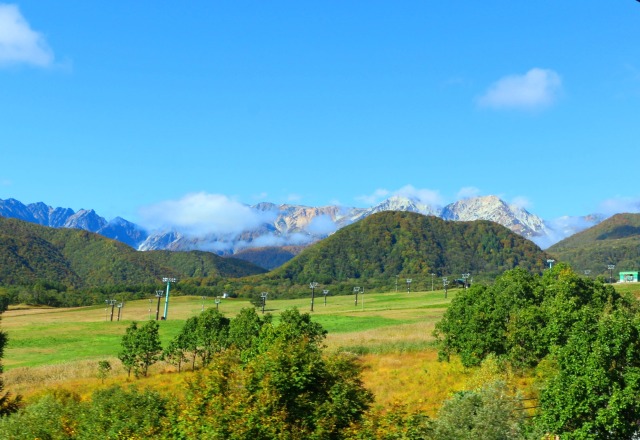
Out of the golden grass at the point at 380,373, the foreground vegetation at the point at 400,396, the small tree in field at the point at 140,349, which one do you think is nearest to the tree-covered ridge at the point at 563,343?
the foreground vegetation at the point at 400,396

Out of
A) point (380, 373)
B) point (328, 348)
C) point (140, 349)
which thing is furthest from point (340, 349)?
point (140, 349)

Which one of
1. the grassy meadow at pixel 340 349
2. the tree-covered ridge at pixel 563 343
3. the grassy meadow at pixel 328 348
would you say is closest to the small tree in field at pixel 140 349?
the grassy meadow at pixel 340 349

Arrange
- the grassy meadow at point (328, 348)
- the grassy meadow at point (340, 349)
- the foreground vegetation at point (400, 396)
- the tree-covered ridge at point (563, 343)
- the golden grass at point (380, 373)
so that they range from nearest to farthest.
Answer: the foreground vegetation at point (400, 396)
the tree-covered ridge at point (563, 343)
the golden grass at point (380, 373)
the grassy meadow at point (340, 349)
the grassy meadow at point (328, 348)

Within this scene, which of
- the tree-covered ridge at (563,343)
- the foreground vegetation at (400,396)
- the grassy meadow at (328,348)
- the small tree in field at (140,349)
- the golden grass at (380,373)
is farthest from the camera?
the small tree in field at (140,349)

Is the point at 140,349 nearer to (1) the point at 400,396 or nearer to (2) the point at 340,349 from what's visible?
(2) the point at 340,349

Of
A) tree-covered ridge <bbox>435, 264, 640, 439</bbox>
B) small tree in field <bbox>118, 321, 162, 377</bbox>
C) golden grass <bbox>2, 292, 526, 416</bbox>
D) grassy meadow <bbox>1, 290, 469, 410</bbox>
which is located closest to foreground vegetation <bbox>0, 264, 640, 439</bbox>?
tree-covered ridge <bbox>435, 264, 640, 439</bbox>

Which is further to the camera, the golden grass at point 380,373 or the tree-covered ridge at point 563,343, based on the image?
the golden grass at point 380,373

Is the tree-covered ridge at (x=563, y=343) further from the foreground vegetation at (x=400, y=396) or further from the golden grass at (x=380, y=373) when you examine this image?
the golden grass at (x=380, y=373)

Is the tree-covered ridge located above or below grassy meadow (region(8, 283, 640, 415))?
above

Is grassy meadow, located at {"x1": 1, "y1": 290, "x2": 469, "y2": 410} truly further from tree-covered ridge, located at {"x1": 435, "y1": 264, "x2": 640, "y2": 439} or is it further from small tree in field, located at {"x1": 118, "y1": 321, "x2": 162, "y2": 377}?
tree-covered ridge, located at {"x1": 435, "y1": 264, "x2": 640, "y2": 439}

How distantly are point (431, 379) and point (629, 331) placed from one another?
3319cm

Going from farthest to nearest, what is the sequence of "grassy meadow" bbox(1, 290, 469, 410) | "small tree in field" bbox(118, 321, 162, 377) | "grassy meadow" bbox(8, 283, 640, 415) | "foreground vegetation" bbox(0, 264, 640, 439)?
"small tree in field" bbox(118, 321, 162, 377) → "grassy meadow" bbox(1, 290, 469, 410) → "grassy meadow" bbox(8, 283, 640, 415) → "foreground vegetation" bbox(0, 264, 640, 439)

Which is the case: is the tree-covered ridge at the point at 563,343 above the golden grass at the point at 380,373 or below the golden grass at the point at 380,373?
above

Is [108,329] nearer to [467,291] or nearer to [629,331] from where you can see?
[467,291]
